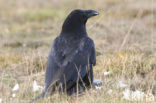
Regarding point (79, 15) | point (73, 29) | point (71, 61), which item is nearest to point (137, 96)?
point (71, 61)

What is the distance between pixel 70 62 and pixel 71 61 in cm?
2

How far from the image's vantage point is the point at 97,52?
734 centimetres

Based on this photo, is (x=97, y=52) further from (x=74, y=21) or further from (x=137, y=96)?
(x=137, y=96)

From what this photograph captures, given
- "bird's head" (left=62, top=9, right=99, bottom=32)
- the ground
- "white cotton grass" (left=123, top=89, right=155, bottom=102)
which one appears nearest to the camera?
"white cotton grass" (left=123, top=89, right=155, bottom=102)

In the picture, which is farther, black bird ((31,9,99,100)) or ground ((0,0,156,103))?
ground ((0,0,156,103))

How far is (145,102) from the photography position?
4.52 metres

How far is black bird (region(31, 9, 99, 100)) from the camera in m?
4.66

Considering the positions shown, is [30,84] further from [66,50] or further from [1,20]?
[1,20]

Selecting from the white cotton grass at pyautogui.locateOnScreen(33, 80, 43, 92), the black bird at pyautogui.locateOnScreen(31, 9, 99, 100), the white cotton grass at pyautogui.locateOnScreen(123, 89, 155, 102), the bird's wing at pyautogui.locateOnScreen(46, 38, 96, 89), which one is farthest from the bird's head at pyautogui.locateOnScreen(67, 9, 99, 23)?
the white cotton grass at pyautogui.locateOnScreen(123, 89, 155, 102)

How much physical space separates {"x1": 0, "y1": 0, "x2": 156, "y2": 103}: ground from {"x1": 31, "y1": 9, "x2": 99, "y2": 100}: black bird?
158 mm

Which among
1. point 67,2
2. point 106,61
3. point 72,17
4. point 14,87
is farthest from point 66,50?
point 67,2

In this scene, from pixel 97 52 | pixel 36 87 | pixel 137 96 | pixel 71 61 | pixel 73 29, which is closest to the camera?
pixel 137 96

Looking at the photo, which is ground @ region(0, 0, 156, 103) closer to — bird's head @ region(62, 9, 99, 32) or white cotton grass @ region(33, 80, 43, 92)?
white cotton grass @ region(33, 80, 43, 92)

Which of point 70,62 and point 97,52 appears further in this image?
point 97,52
